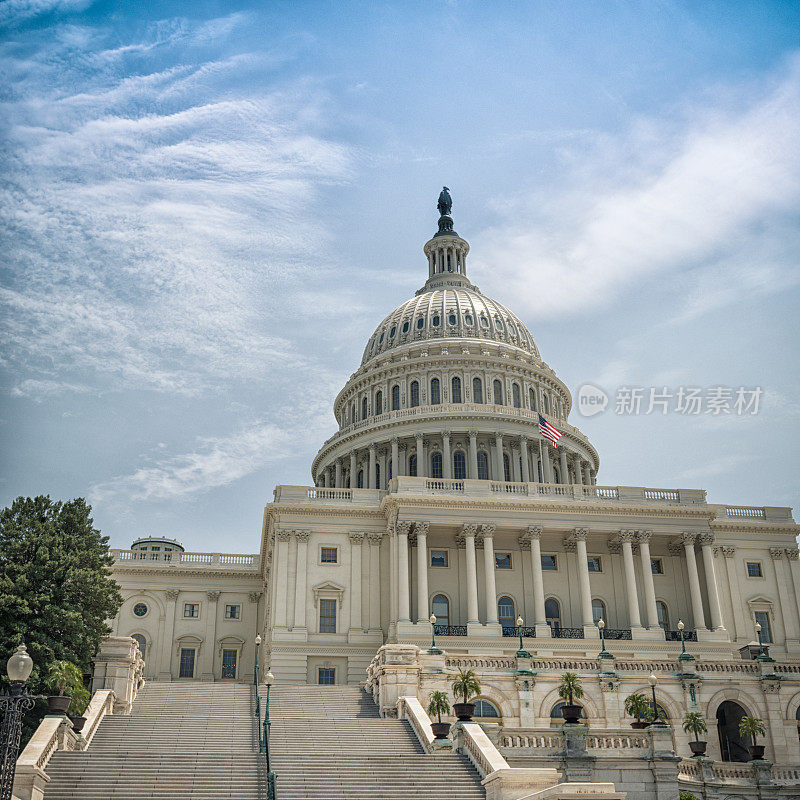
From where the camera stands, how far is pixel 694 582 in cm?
6850

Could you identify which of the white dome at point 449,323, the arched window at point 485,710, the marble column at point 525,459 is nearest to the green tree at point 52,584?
the arched window at point 485,710

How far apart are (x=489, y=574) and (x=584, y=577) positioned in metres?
6.78

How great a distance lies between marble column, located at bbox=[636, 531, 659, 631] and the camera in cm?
6725

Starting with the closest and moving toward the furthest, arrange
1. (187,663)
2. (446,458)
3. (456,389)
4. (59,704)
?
(59,704)
(187,663)
(446,458)
(456,389)

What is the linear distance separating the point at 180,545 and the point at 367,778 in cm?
6428

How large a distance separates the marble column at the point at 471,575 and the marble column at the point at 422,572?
284cm

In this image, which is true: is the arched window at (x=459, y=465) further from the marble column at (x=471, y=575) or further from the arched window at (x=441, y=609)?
the arched window at (x=441, y=609)

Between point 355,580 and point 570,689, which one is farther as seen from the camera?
point 355,580

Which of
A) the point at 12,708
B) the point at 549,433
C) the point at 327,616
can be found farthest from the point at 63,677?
the point at 549,433

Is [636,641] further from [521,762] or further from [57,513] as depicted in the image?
[57,513]

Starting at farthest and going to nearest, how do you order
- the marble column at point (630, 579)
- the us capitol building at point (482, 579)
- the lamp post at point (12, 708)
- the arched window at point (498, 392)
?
the arched window at point (498, 392)
the marble column at point (630, 579)
the us capitol building at point (482, 579)
the lamp post at point (12, 708)

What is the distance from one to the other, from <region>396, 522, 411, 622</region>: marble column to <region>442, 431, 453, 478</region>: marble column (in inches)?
677

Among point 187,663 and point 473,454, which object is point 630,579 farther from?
point 187,663

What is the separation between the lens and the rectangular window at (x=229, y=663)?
77250mm
